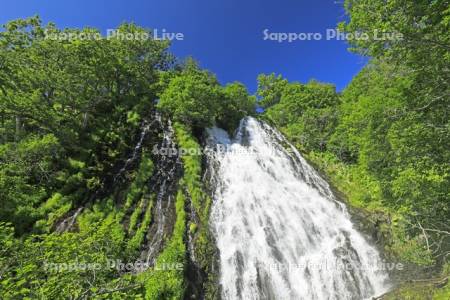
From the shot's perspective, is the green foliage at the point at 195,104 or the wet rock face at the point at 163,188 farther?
the green foliage at the point at 195,104

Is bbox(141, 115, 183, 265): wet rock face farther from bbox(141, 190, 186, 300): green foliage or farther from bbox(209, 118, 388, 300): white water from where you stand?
bbox(209, 118, 388, 300): white water

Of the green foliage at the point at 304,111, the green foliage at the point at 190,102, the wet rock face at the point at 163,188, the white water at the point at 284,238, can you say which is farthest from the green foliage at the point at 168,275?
the green foliage at the point at 304,111

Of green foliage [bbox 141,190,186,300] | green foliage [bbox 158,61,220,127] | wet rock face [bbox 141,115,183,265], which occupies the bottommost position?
green foliage [bbox 141,190,186,300]

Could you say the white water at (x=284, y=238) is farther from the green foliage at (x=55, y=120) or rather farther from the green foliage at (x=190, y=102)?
the green foliage at (x=55, y=120)

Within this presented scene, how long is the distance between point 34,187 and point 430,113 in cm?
1869

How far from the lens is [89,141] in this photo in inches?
771

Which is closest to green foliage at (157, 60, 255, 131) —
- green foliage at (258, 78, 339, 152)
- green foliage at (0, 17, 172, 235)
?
green foliage at (0, 17, 172, 235)

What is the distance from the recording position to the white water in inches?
503

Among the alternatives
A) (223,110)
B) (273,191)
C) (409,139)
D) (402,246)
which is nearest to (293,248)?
(273,191)

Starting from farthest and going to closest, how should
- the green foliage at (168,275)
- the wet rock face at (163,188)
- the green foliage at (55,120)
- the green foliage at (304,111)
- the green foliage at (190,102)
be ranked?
1. the green foliage at (304,111)
2. the green foliage at (190,102)
3. the green foliage at (55,120)
4. the wet rock face at (163,188)
5. the green foliage at (168,275)

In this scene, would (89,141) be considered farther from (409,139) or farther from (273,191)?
(409,139)

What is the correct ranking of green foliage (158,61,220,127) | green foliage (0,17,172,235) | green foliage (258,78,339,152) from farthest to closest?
green foliage (258,78,339,152) < green foliage (158,61,220,127) < green foliage (0,17,172,235)

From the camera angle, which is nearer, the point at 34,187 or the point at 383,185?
the point at 34,187

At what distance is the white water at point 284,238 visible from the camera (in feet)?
41.9
